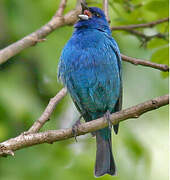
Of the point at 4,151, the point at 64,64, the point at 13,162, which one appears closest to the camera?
the point at 4,151

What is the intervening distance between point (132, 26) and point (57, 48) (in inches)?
30.5

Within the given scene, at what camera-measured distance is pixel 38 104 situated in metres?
4.38

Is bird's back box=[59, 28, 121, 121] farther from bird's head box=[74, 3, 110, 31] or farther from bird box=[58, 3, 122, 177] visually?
bird's head box=[74, 3, 110, 31]

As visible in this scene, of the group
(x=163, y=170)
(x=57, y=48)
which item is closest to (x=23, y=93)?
(x=57, y=48)

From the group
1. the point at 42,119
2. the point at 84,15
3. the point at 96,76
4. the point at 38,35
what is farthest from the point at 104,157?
the point at 84,15

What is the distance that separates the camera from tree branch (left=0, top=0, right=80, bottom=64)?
3.66 metres

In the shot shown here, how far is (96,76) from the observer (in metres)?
4.20

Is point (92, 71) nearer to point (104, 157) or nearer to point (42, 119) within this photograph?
point (104, 157)

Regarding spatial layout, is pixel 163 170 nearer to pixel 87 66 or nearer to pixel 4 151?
pixel 87 66

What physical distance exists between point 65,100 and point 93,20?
911 millimetres

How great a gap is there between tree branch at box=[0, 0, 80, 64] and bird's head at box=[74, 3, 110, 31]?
0.11 metres

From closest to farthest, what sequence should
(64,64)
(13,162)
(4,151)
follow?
1. (4,151)
2. (13,162)
3. (64,64)

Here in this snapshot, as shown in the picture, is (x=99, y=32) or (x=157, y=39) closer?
(x=157, y=39)

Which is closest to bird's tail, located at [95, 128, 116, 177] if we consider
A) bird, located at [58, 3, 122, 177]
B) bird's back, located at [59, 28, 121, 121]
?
bird, located at [58, 3, 122, 177]
